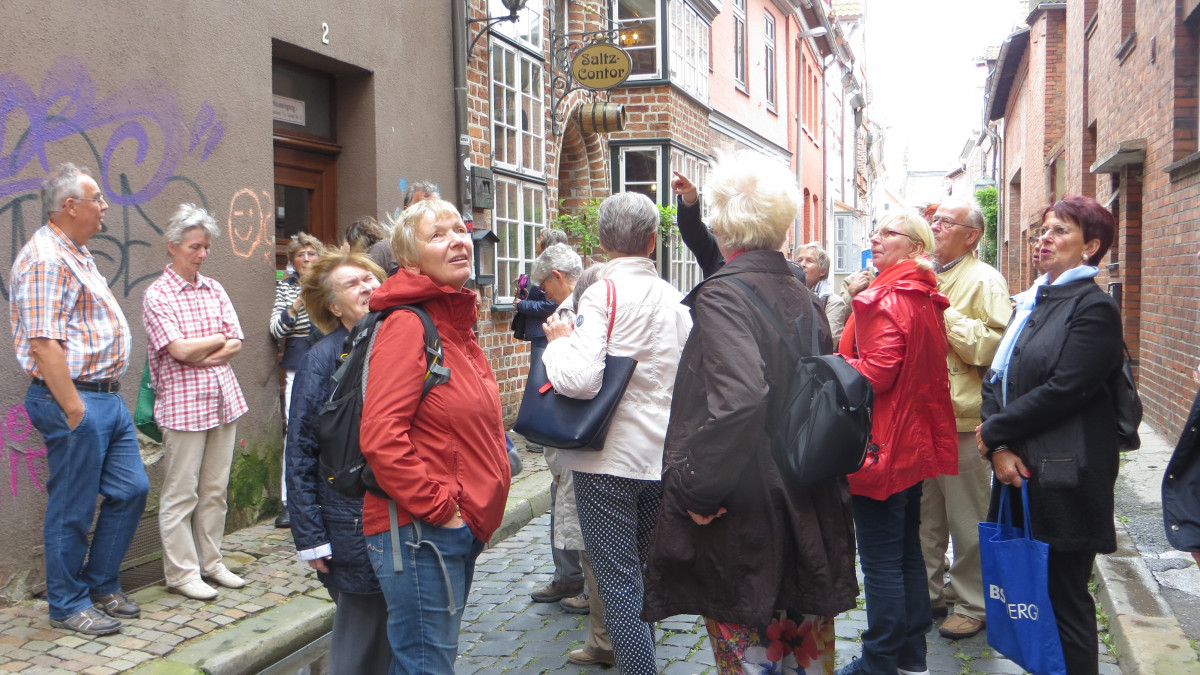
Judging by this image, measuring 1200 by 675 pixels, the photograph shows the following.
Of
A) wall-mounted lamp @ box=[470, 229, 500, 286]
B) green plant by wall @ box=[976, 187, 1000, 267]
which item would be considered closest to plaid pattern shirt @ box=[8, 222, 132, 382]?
wall-mounted lamp @ box=[470, 229, 500, 286]

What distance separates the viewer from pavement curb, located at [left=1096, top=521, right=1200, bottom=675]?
13.4ft

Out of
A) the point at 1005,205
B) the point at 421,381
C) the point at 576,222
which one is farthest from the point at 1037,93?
the point at 421,381

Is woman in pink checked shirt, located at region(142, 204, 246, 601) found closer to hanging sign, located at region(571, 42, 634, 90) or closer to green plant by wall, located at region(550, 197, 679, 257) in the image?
green plant by wall, located at region(550, 197, 679, 257)

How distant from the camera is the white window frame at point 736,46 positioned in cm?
2006

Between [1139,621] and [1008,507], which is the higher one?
[1008,507]

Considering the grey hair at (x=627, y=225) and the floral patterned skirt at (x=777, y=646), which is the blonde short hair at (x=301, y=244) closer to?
the grey hair at (x=627, y=225)

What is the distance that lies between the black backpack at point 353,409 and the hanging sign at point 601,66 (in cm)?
872

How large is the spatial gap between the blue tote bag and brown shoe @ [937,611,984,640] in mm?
1018

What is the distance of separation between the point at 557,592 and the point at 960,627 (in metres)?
2.02

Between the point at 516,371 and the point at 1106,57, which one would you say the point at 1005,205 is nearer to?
the point at 1106,57

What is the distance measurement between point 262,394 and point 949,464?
15.1 ft

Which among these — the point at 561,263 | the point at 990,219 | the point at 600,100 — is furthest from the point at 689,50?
the point at 990,219

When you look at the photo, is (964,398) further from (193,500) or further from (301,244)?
(301,244)

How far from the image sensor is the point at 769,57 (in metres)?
23.7
